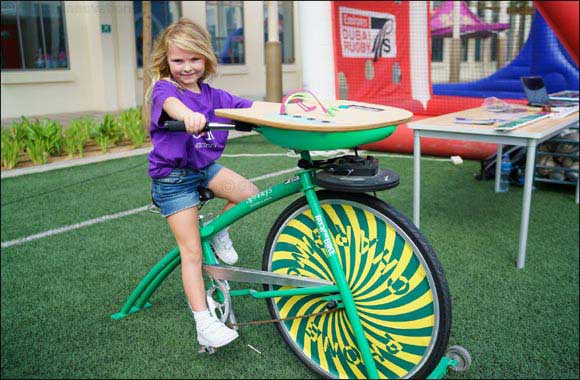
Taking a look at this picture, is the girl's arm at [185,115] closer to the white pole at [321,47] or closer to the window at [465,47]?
the white pole at [321,47]

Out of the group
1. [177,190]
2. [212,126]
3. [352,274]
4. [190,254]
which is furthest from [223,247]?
[212,126]

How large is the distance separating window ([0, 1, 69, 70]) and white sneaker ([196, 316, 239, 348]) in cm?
1138

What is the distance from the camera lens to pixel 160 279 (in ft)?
8.86

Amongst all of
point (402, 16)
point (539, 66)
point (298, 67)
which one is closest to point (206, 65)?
point (402, 16)

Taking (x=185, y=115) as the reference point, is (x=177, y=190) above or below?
below

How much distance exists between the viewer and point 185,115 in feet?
5.81

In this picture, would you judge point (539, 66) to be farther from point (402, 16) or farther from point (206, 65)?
point (206, 65)

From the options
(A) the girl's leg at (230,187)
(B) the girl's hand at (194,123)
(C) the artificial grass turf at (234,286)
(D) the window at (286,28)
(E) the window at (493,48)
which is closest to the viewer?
(B) the girl's hand at (194,123)

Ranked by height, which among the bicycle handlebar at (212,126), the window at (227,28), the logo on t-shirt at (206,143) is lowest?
the logo on t-shirt at (206,143)

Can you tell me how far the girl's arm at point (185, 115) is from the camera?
5.72ft

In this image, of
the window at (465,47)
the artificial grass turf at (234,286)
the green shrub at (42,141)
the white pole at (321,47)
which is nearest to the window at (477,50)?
the window at (465,47)

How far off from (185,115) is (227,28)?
561 inches

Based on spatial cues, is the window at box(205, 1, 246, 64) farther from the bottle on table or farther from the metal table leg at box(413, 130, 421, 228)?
the metal table leg at box(413, 130, 421, 228)

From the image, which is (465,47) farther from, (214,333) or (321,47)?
(214,333)
